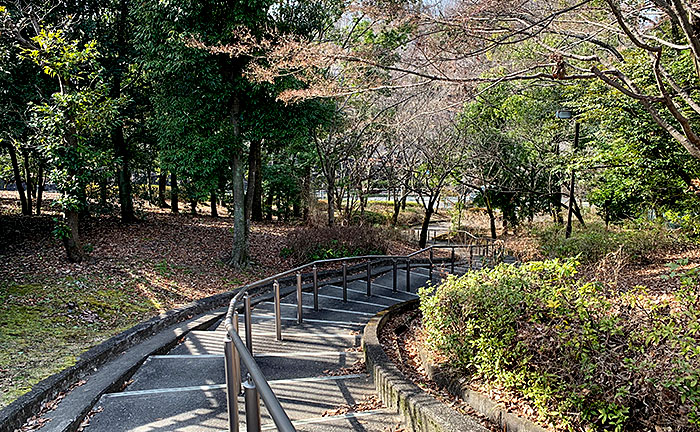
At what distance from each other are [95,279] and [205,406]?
555 cm

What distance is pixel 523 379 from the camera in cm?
336

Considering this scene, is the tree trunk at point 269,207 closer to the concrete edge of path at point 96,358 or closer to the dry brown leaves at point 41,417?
the concrete edge of path at point 96,358

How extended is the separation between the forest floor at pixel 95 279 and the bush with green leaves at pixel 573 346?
406 cm

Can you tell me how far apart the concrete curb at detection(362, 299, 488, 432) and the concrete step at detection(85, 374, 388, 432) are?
0.18 metres

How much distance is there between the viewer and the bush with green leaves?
2.74m

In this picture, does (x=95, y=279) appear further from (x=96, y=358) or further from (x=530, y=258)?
(x=530, y=258)

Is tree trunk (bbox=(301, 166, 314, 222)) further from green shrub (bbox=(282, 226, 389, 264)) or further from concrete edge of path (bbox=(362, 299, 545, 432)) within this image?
concrete edge of path (bbox=(362, 299, 545, 432))

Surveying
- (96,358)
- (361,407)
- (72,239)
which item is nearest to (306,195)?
→ (72,239)

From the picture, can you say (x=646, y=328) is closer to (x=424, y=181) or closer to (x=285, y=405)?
(x=285, y=405)

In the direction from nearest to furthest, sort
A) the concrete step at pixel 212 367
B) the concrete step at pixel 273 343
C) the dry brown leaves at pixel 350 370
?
the concrete step at pixel 212 367
the dry brown leaves at pixel 350 370
the concrete step at pixel 273 343

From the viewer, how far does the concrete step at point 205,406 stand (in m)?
3.34

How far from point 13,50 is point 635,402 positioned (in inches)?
465

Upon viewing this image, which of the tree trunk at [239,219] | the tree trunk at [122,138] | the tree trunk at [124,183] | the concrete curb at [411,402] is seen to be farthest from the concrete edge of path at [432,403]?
the tree trunk at [124,183]

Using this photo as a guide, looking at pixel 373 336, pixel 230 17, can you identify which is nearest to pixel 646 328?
pixel 373 336
